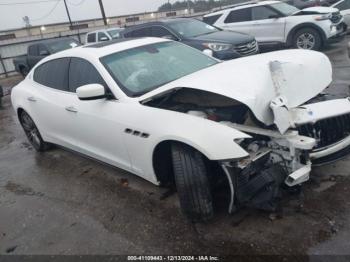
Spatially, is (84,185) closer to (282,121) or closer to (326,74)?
(282,121)

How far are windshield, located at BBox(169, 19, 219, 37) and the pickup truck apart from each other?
18.9ft

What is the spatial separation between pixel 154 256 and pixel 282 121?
1.51 m

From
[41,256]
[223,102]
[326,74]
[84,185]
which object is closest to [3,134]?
[84,185]

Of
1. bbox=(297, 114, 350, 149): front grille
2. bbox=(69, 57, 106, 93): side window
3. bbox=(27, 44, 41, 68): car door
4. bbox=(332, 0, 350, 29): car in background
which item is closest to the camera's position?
bbox=(297, 114, 350, 149): front grille

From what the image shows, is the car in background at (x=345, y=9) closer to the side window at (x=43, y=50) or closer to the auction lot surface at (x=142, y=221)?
the side window at (x=43, y=50)

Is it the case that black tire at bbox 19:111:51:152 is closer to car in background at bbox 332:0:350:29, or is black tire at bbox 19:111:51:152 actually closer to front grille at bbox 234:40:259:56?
front grille at bbox 234:40:259:56

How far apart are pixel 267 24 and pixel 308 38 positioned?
4.42 ft

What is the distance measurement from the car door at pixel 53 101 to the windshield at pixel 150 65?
756 mm

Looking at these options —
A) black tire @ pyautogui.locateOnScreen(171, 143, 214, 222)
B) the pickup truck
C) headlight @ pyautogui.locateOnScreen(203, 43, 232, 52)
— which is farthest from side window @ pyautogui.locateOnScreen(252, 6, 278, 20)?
black tire @ pyautogui.locateOnScreen(171, 143, 214, 222)

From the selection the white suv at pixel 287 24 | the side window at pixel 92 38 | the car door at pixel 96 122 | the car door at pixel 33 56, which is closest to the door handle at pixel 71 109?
the car door at pixel 96 122

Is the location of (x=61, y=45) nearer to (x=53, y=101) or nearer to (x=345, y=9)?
(x=53, y=101)

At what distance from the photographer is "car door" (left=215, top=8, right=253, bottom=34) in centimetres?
1205

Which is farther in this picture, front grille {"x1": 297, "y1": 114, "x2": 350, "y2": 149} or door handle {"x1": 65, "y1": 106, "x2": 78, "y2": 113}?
door handle {"x1": 65, "y1": 106, "x2": 78, "y2": 113}

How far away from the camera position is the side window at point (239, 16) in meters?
12.1
